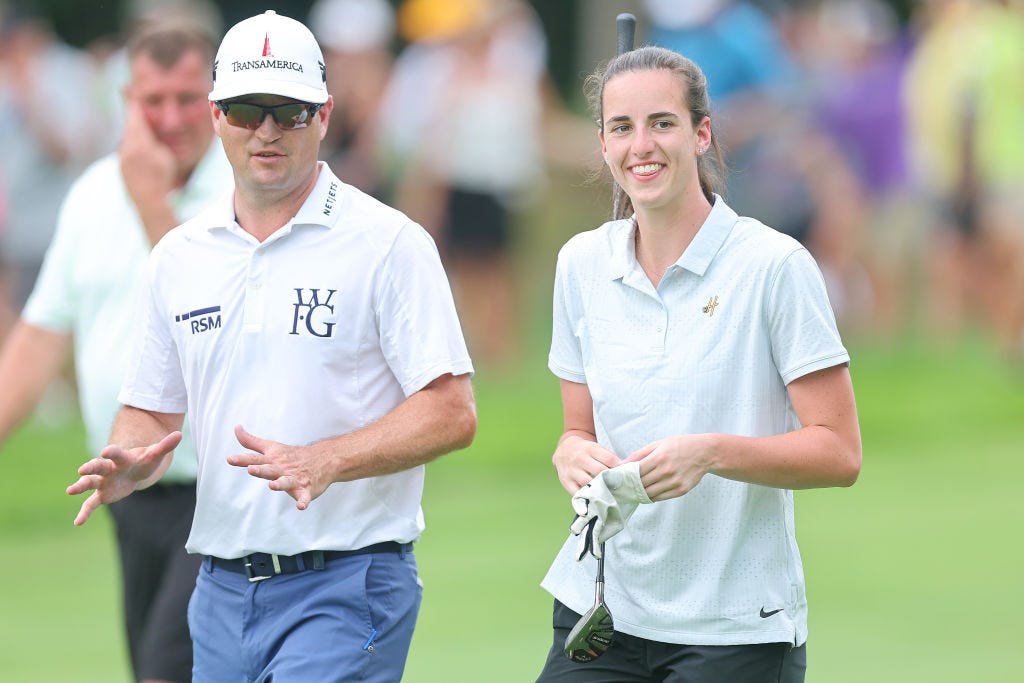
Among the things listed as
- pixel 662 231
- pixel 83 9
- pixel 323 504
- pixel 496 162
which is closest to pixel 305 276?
pixel 323 504

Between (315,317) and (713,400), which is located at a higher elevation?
(315,317)

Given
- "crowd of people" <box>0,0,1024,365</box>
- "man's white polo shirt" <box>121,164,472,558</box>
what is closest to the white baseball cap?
"man's white polo shirt" <box>121,164,472,558</box>

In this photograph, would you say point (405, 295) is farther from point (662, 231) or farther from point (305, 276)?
point (662, 231)

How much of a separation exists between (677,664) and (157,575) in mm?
2377

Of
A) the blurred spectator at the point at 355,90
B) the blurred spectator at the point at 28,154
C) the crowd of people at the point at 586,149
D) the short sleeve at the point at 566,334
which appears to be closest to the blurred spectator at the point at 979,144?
the crowd of people at the point at 586,149

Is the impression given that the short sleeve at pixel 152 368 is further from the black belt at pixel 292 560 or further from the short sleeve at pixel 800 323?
the short sleeve at pixel 800 323

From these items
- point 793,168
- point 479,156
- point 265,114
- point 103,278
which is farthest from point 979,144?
point 265,114

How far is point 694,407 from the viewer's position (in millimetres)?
4902

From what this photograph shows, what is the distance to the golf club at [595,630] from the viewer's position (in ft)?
16.1

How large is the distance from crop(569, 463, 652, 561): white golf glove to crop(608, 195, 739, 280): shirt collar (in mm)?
616

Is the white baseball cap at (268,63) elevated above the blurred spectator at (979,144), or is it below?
below

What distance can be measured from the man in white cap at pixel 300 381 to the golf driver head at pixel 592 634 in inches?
24.7

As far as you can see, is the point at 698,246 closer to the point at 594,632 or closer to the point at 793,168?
the point at 594,632

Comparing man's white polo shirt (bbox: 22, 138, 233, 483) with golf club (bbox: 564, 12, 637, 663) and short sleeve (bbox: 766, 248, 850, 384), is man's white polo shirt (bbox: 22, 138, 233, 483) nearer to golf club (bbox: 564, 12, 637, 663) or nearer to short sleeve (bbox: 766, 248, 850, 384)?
golf club (bbox: 564, 12, 637, 663)
